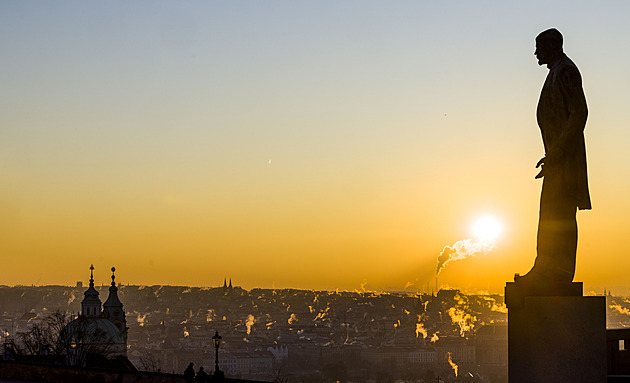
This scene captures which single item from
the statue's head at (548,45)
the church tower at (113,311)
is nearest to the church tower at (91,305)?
the church tower at (113,311)

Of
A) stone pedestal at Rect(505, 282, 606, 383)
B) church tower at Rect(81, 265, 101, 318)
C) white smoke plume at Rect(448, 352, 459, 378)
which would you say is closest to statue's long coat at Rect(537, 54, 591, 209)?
stone pedestal at Rect(505, 282, 606, 383)

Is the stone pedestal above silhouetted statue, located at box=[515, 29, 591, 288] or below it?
below

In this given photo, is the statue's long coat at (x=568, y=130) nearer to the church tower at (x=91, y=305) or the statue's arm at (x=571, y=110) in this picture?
the statue's arm at (x=571, y=110)

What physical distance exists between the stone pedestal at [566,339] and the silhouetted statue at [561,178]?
0.74ft

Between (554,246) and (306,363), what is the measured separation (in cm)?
18170

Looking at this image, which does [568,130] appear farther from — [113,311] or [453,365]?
[453,365]

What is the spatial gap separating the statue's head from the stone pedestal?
1.95m

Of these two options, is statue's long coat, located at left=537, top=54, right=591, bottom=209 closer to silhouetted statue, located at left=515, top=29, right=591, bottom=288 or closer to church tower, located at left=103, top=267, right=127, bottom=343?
silhouetted statue, located at left=515, top=29, right=591, bottom=288

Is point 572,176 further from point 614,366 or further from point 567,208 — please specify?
point 614,366

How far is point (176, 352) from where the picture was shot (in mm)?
181500

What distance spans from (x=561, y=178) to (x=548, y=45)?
1119mm

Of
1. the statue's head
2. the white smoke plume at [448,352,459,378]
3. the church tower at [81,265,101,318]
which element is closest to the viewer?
the statue's head

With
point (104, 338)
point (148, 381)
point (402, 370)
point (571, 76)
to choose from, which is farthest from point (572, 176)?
point (402, 370)

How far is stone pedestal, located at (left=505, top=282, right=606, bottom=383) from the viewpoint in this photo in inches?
276
